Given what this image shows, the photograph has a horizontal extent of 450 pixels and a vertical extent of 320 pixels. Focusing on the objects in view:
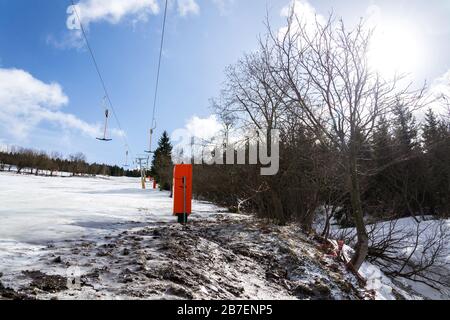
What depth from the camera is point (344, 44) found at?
6.80 m

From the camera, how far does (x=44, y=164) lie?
75188mm

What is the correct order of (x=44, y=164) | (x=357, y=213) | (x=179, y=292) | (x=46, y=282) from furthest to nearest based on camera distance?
(x=44, y=164)
(x=357, y=213)
(x=179, y=292)
(x=46, y=282)

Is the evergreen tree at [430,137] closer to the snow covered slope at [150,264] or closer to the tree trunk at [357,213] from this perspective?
the tree trunk at [357,213]

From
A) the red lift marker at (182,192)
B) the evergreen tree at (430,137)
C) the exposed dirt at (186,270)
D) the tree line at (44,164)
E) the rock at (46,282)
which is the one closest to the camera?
the rock at (46,282)

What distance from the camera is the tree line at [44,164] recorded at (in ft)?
244

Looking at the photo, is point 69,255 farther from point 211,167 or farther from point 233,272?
point 211,167

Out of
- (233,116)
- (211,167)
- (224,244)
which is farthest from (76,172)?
(224,244)

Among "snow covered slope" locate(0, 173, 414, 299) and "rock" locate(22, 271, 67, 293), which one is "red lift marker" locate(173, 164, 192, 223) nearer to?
Answer: "snow covered slope" locate(0, 173, 414, 299)

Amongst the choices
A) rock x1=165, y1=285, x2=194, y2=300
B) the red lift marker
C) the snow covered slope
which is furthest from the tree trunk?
rock x1=165, y1=285, x2=194, y2=300

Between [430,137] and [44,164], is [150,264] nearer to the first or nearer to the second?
[430,137]

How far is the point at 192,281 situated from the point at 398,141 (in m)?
6.02

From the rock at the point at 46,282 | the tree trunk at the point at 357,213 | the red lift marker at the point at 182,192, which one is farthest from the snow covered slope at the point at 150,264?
the red lift marker at the point at 182,192

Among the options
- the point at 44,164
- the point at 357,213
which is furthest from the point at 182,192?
the point at 44,164

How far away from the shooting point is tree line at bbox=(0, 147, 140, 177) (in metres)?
74.2
